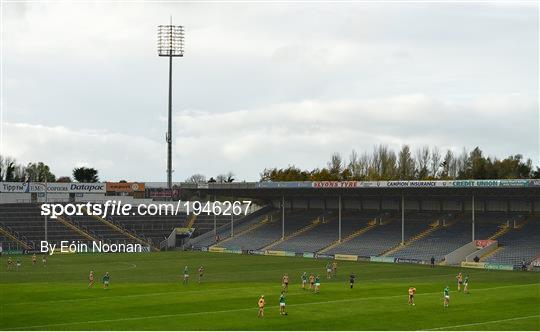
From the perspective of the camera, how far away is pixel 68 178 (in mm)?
192875

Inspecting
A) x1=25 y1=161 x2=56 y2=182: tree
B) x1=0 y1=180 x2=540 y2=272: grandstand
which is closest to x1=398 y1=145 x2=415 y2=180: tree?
x1=0 y1=180 x2=540 y2=272: grandstand

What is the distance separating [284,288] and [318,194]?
53.3 metres

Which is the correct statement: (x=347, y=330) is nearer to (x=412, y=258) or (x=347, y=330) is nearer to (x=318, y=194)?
(x=412, y=258)

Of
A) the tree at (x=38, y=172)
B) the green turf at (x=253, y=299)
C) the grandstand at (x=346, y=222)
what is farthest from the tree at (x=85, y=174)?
the green turf at (x=253, y=299)

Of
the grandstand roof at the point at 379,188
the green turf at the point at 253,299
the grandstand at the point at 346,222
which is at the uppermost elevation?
the grandstand roof at the point at 379,188

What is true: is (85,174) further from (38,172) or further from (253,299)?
(253,299)

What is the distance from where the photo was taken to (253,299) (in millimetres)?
54594

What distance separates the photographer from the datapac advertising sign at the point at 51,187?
4643 inches

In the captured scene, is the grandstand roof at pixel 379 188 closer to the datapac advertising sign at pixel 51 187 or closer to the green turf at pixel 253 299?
the green turf at pixel 253 299

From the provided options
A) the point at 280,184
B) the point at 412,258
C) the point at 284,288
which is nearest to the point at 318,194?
the point at 280,184

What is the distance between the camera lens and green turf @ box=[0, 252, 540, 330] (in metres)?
44.7

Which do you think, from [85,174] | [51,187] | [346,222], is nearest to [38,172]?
[85,174]

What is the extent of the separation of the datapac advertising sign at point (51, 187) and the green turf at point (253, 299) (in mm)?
37629

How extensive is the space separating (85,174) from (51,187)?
174ft
